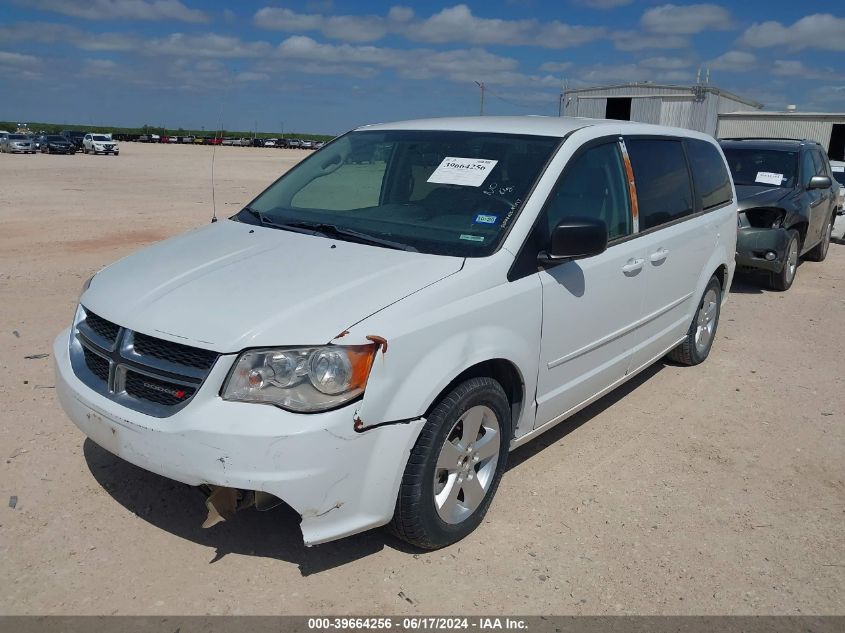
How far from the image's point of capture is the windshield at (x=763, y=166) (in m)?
9.30

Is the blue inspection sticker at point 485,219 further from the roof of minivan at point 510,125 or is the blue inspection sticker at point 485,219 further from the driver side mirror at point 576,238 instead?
the roof of minivan at point 510,125

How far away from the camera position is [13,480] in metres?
3.68

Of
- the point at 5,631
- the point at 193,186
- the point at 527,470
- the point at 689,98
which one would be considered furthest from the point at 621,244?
the point at 689,98

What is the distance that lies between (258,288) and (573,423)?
8.19 feet

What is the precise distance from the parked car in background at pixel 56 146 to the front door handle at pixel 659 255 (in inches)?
2097

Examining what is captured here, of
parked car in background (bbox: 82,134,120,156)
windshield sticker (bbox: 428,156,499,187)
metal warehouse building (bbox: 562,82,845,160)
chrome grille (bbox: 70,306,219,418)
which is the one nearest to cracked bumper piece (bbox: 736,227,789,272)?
windshield sticker (bbox: 428,156,499,187)

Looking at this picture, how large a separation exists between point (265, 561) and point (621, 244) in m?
2.54

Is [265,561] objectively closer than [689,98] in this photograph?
Yes

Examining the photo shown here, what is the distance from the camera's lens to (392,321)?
2.77 m

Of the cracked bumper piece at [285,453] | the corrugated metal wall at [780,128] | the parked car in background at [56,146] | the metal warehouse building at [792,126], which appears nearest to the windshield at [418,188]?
the cracked bumper piece at [285,453]

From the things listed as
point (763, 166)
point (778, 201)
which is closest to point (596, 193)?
point (778, 201)

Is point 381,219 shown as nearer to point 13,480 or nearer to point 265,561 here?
point 265,561

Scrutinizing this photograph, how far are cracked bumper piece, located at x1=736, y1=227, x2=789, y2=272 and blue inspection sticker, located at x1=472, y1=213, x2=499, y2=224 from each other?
603 centimetres

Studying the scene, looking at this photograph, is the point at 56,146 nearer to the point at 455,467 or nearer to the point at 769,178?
the point at 769,178
